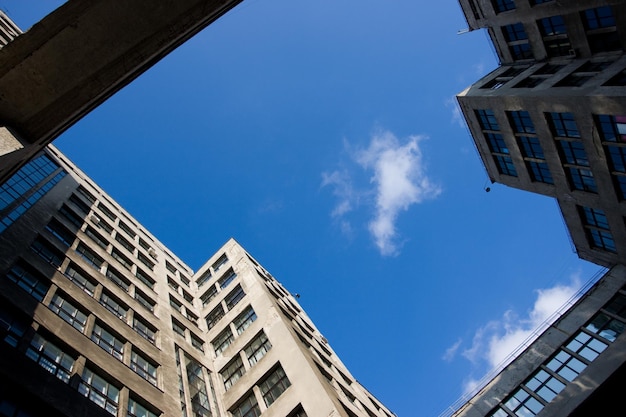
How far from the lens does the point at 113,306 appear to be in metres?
27.4

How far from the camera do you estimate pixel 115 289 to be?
94.6ft

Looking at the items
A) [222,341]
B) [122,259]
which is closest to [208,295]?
[222,341]

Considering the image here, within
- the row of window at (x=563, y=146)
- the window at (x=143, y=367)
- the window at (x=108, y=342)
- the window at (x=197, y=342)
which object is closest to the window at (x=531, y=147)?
the row of window at (x=563, y=146)

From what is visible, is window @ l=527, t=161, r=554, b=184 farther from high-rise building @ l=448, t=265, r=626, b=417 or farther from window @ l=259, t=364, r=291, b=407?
window @ l=259, t=364, r=291, b=407

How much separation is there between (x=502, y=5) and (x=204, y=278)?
133ft

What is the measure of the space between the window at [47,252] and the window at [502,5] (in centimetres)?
4085

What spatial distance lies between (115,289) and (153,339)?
170 inches

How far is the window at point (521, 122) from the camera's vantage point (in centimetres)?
3422

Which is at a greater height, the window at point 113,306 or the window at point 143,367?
the window at point 113,306

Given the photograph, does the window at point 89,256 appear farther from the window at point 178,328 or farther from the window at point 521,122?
the window at point 521,122

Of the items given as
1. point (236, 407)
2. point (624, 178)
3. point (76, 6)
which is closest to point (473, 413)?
point (236, 407)

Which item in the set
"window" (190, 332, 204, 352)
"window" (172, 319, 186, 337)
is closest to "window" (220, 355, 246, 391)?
"window" (190, 332, 204, 352)

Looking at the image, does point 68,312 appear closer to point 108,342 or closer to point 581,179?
point 108,342

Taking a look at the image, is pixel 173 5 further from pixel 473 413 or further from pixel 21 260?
pixel 473 413
